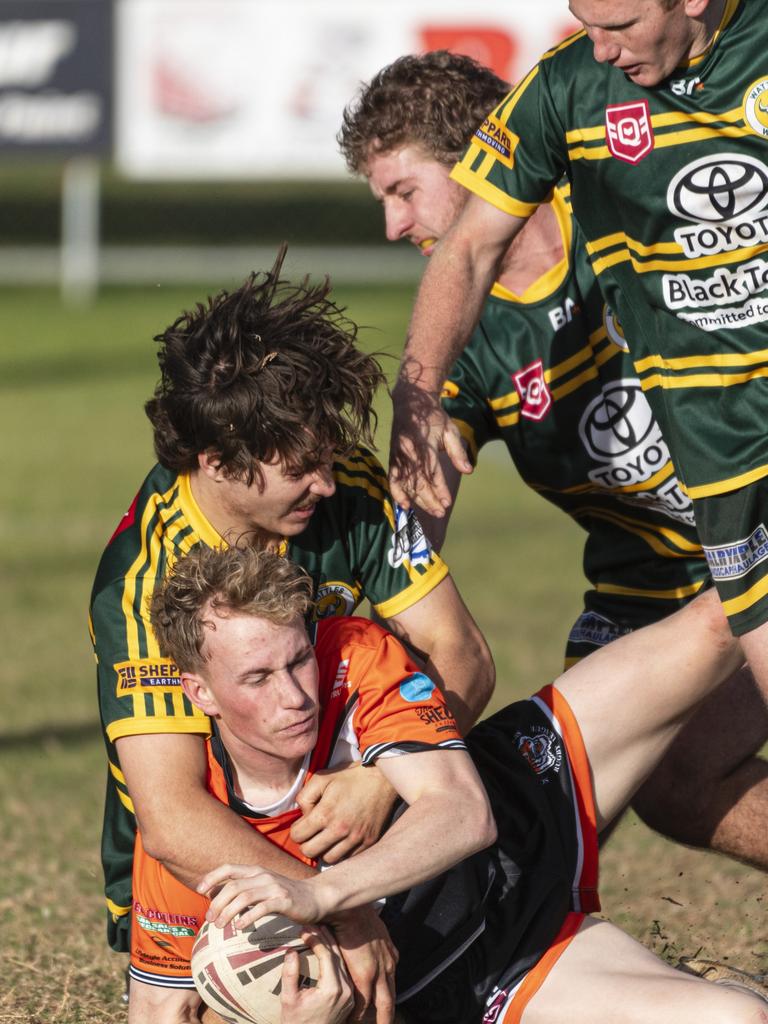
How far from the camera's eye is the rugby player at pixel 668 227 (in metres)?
3.67

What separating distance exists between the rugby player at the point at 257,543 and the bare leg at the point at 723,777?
2.89 feet

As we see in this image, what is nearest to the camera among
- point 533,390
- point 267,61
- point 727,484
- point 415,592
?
point 727,484

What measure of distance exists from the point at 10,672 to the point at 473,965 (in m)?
5.22

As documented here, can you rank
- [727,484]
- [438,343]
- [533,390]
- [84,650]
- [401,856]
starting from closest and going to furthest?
1. [401,856]
2. [727,484]
3. [438,343]
4. [533,390]
5. [84,650]

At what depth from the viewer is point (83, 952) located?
4.85 m

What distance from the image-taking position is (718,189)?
3719 mm

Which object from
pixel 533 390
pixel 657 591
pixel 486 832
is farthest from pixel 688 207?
pixel 657 591

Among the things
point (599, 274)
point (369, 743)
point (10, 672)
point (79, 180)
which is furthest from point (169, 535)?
point (79, 180)

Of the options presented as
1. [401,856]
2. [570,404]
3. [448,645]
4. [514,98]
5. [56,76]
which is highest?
[56,76]

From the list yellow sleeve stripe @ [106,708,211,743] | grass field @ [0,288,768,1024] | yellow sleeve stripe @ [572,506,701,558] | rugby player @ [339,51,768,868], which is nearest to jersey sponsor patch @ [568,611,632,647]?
rugby player @ [339,51,768,868]

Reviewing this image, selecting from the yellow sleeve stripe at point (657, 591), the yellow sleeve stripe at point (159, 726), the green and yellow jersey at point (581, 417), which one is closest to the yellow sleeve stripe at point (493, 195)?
the green and yellow jersey at point (581, 417)

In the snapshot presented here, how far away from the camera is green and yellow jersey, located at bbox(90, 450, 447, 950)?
149 inches

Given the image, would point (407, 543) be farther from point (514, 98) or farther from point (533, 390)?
point (514, 98)

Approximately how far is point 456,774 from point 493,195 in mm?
1484
